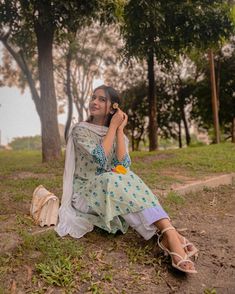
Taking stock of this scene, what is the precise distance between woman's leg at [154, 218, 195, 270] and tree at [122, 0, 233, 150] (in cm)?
908

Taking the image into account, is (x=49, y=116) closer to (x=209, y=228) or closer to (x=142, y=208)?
(x=209, y=228)

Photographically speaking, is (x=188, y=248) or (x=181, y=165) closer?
(x=188, y=248)

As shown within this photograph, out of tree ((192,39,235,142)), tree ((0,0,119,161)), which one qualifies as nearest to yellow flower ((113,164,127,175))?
tree ((0,0,119,161))

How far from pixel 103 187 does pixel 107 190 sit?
8 centimetres

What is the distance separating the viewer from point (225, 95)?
73.8ft

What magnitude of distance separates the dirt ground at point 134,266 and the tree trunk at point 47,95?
6.15 metres

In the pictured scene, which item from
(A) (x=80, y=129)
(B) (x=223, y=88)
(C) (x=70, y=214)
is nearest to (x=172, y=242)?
(C) (x=70, y=214)

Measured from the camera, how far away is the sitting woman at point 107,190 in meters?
3.51

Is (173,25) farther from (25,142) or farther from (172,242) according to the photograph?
(25,142)

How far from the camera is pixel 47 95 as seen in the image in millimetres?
10594

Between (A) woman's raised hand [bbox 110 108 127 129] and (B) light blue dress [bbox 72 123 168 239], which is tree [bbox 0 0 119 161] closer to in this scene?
(A) woman's raised hand [bbox 110 108 127 129]

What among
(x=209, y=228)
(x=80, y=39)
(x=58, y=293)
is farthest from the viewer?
(x=80, y=39)

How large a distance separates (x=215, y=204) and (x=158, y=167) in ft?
10.0

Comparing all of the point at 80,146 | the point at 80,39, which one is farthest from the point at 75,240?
the point at 80,39
